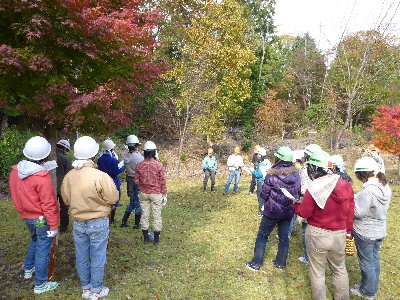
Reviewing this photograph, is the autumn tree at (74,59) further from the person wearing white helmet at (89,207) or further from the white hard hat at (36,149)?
the person wearing white helmet at (89,207)

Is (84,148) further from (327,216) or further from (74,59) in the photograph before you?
(327,216)

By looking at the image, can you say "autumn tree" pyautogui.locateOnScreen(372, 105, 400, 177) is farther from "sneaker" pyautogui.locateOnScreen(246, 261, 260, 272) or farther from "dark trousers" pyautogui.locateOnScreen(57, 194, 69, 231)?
"dark trousers" pyautogui.locateOnScreen(57, 194, 69, 231)

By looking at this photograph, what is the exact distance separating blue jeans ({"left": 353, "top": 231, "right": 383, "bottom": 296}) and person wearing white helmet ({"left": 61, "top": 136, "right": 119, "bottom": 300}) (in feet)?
11.4

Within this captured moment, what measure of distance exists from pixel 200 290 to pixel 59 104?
3.31 metres

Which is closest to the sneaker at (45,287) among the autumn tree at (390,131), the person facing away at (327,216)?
the person facing away at (327,216)

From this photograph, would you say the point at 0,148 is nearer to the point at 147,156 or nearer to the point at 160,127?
the point at 147,156

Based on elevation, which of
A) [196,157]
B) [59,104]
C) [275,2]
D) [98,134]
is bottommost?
[196,157]

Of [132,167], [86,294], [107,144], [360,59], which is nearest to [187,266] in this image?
[86,294]

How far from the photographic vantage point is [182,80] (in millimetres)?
16734

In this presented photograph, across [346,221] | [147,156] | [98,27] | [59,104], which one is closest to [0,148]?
[147,156]

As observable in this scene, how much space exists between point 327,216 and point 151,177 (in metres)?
3.26

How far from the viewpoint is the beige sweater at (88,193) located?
13.3 ft

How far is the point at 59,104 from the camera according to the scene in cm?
453

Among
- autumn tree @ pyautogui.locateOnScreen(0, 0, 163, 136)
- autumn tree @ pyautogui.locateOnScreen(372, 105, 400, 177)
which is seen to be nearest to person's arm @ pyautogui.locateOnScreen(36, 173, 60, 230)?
autumn tree @ pyautogui.locateOnScreen(0, 0, 163, 136)
